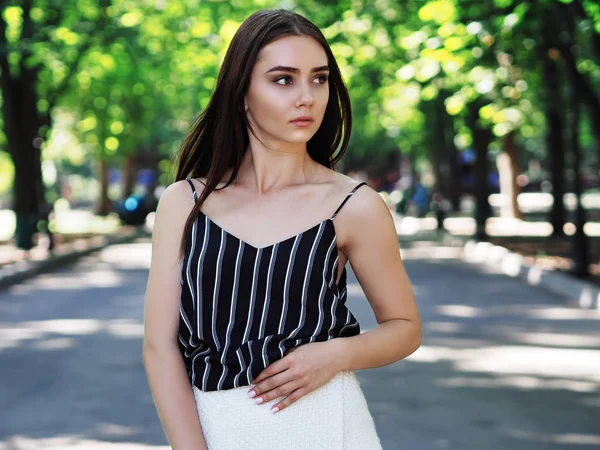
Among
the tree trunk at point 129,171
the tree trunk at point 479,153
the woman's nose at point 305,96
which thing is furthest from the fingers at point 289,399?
the tree trunk at point 129,171

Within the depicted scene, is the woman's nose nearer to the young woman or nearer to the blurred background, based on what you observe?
the young woman

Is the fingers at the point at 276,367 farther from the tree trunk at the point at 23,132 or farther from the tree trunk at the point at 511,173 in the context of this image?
the tree trunk at the point at 511,173

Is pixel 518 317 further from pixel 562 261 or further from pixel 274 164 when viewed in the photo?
pixel 274 164

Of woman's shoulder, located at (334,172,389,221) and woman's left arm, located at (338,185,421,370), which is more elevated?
woman's shoulder, located at (334,172,389,221)

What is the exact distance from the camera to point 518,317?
13492 mm

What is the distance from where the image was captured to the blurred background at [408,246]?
805cm

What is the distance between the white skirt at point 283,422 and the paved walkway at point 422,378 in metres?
4.55

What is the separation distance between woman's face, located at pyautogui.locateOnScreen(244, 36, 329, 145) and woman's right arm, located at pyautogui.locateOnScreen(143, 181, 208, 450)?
0.98 feet

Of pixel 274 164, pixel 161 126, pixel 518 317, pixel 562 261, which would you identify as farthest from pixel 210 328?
pixel 161 126

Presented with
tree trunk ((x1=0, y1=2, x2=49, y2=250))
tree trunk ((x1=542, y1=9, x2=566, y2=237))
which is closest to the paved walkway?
tree trunk ((x1=542, y1=9, x2=566, y2=237))

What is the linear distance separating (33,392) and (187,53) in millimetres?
24961

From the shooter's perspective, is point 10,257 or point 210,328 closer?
point 210,328

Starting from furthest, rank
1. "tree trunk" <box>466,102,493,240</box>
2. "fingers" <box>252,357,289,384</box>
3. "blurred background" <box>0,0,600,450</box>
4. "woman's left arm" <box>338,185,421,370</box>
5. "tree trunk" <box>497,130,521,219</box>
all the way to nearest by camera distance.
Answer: "tree trunk" <box>497,130,521,219</box> → "tree trunk" <box>466,102,493,240</box> → "blurred background" <box>0,0,600,450</box> → "woman's left arm" <box>338,185,421,370</box> → "fingers" <box>252,357,289,384</box>

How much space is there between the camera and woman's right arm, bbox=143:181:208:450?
243 cm
